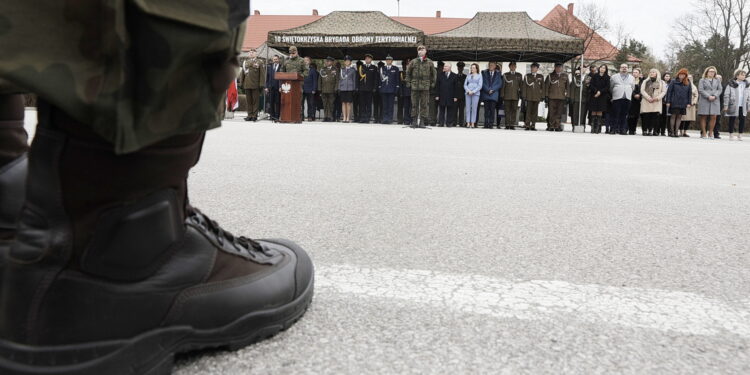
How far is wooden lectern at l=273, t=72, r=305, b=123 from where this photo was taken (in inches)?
543

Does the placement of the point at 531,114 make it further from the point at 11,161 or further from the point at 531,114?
the point at 11,161

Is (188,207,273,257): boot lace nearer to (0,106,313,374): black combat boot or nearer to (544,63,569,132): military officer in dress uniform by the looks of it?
(0,106,313,374): black combat boot

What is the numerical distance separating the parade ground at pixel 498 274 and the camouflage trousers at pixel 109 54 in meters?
0.42

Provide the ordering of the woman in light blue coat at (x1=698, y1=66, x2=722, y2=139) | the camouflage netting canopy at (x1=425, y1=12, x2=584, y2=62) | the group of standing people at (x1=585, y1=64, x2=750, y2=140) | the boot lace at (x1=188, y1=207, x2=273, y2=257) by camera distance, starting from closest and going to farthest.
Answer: the boot lace at (x1=188, y1=207, x2=273, y2=257)
the woman in light blue coat at (x1=698, y1=66, x2=722, y2=139)
the group of standing people at (x1=585, y1=64, x2=750, y2=140)
the camouflage netting canopy at (x1=425, y1=12, x2=584, y2=62)

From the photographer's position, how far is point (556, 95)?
49.7 feet

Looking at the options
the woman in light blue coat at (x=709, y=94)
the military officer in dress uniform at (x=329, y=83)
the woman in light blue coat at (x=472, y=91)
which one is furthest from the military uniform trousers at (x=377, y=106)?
the woman in light blue coat at (x=709, y=94)

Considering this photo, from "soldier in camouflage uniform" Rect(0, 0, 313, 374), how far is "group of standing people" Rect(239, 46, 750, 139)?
1356 cm

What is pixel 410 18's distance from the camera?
56031 millimetres

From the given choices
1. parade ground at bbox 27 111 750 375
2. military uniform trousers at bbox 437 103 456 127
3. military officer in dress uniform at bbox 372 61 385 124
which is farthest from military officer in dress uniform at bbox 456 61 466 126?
parade ground at bbox 27 111 750 375

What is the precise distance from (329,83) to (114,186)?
1584 centimetres

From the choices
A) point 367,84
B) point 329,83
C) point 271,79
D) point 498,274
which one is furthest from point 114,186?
point 329,83

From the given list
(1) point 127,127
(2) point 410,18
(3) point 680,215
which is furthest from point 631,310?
→ (2) point 410,18

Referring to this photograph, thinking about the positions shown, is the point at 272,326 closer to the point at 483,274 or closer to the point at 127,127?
the point at 127,127

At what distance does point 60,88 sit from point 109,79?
61mm
